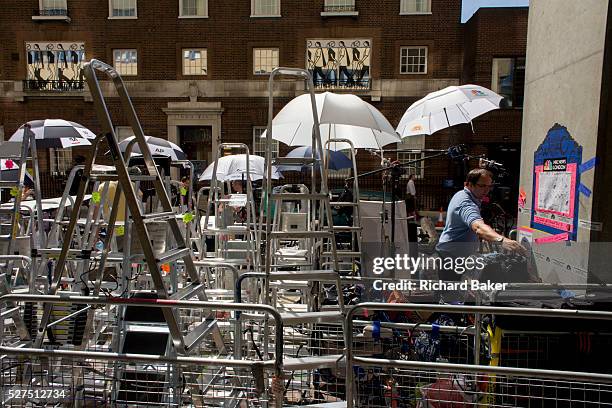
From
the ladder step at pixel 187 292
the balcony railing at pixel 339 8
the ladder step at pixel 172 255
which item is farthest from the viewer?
the balcony railing at pixel 339 8

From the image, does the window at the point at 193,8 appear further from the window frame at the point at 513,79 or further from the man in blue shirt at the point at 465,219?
the man in blue shirt at the point at 465,219

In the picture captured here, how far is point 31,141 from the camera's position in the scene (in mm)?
4719

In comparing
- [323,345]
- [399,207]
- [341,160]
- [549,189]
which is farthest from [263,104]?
[323,345]

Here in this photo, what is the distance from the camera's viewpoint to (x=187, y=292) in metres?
3.19

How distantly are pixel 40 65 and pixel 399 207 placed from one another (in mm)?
19832

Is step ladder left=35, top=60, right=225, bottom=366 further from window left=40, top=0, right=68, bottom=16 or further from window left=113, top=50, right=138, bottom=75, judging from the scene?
window left=40, top=0, right=68, bottom=16

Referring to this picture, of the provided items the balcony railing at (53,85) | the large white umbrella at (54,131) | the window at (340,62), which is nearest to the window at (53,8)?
the balcony railing at (53,85)

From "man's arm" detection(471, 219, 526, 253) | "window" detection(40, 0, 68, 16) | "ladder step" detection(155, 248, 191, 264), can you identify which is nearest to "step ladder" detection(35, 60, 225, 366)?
"ladder step" detection(155, 248, 191, 264)

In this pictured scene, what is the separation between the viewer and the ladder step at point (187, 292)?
2.99m

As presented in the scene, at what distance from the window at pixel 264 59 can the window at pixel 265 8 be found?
1526mm

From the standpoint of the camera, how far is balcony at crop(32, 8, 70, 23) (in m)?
20.7

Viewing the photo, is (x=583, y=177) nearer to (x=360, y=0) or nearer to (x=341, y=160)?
(x=341, y=160)

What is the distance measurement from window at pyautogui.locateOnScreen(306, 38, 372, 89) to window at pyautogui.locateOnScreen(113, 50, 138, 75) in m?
7.98

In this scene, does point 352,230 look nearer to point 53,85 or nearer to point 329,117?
Result: point 329,117
